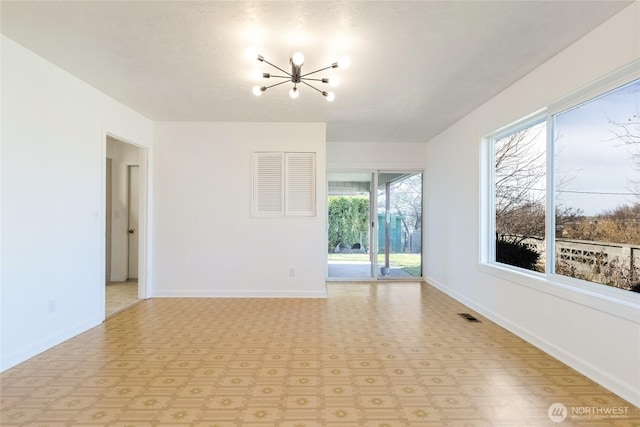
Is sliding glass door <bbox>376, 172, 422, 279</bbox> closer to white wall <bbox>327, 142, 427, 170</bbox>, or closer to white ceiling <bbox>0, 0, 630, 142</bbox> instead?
white wall <bbox>327, 142, 427, 170</bbox>

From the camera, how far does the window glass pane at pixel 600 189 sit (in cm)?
232

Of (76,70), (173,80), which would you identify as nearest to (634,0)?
(173,80)

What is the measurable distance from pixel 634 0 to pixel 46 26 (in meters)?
4.29

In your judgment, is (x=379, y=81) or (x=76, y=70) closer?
(x=76, y=70)

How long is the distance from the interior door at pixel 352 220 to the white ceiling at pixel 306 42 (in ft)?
7.90

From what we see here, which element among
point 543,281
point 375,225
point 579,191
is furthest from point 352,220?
point 579,191

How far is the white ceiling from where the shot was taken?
2.22 m

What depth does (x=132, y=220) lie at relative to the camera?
6.04 meters

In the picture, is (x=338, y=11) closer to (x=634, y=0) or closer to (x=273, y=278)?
(x=634, y=0)

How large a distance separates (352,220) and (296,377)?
4.12 m

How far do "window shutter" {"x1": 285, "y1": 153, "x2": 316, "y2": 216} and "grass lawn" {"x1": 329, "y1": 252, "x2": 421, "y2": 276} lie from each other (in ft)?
5.70

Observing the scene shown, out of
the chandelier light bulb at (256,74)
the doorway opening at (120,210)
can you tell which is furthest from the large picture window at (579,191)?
the doorway opening at (120,210)

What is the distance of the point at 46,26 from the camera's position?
244cm

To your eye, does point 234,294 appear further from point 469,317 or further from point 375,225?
point 469,317
